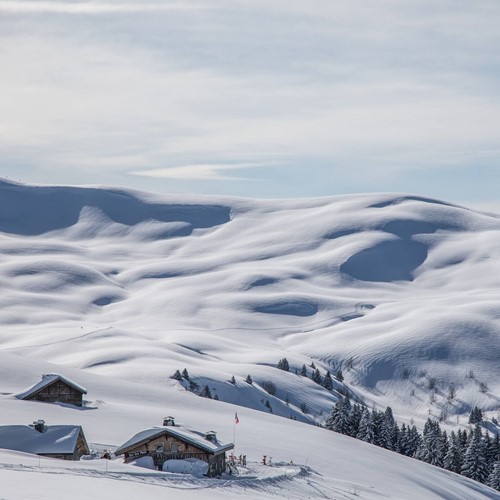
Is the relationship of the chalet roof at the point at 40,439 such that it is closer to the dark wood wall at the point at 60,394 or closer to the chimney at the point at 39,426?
the chimney at the point at 39,426

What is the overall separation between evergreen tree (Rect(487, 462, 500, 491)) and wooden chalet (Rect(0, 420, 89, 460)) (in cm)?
4222

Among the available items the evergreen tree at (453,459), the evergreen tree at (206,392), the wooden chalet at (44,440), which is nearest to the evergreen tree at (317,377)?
the evergreen tree at (206,392)

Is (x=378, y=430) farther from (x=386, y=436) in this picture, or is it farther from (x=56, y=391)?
(x=56, y=391)

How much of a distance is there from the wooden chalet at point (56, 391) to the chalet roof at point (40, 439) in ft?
52.4

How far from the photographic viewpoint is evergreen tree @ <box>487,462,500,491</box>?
7900 cm

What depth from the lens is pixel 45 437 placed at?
1891 inches

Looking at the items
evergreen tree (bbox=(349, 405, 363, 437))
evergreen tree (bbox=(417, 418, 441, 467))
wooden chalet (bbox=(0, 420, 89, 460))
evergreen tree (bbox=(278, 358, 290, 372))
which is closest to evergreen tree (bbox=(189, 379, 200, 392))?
evergreen tree (bbox=(349, 405, 363, 437))

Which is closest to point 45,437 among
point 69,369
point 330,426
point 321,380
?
point 69,369

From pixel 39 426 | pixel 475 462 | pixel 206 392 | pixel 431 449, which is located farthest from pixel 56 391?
pixel 206 392

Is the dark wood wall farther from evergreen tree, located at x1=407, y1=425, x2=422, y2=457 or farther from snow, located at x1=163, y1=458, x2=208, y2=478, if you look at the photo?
evergreen tree, located at x1=407, y1=425, x2=422, y2=457

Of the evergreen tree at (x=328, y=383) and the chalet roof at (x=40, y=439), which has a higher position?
the chalet roof at (x=40, y=439)

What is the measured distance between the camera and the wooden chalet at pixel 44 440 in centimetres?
4719

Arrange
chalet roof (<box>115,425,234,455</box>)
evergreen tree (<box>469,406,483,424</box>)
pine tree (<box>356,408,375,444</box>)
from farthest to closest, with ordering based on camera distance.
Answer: evergreen tree (<box>469,406,483,424</box>), pine tree (<box>356,408,375,444</box>), chalet roof (<box>115,425,234,455</box>)

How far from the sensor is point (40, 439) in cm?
4784
